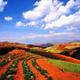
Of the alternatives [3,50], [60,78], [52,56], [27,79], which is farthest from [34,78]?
[3,50]

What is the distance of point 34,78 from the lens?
31016 millimetres

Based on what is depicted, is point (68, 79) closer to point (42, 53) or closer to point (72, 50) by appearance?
point (42, 53)

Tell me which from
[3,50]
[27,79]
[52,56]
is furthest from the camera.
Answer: [3,50]

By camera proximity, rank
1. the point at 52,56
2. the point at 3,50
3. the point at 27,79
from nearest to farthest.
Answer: the point at 27,79 → the point at 52,56 → the point at 3,50

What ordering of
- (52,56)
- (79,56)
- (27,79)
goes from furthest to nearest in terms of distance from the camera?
(79,56) < (52,56) < (27,79)

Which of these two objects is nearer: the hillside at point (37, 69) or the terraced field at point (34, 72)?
the terraced field at point (34, 72)

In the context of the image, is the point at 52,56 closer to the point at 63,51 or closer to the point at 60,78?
the point at 63,51

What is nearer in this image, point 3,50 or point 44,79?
point 44,79

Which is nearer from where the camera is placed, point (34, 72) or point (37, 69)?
point (34, 72)

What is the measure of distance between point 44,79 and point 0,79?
5.38m

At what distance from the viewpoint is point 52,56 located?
74.8 meters

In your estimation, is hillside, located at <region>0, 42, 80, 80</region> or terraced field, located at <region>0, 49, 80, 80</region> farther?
hillside, located at <region>0, 42, 80, 80</region>

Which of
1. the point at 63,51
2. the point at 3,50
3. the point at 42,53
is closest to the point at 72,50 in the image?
the point at 63,51

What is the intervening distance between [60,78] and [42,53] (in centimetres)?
4641
